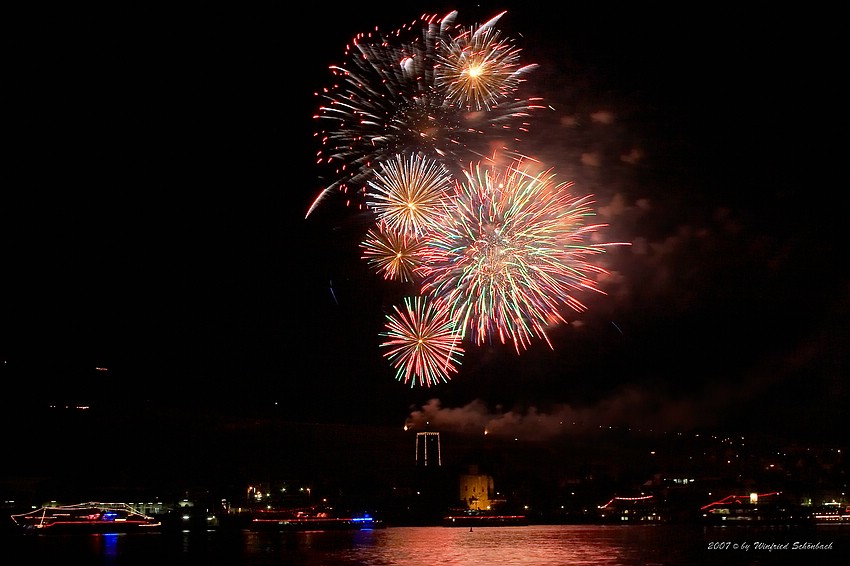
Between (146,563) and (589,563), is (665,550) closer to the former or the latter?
(589,563)

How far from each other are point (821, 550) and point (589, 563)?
1402 centimetres

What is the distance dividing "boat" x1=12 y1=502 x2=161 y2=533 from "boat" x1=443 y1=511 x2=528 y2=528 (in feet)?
103

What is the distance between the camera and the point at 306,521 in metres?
76.2

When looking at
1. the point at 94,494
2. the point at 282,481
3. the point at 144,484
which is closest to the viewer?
the point at 94,494

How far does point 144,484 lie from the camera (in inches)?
2995

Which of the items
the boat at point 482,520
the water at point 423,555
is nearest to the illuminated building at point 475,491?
the boat at point 482,520

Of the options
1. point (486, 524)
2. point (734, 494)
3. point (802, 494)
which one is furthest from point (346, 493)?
point (802, 494)

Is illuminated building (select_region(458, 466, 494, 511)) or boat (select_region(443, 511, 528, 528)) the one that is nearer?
boat (select_region(443, 511, 528, 528))

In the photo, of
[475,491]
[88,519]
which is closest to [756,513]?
[475,491]

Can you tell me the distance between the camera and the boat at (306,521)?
75.0 meters

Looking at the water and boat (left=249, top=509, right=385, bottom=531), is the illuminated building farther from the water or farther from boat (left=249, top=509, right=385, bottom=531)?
the water

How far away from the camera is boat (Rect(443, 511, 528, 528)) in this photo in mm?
86312

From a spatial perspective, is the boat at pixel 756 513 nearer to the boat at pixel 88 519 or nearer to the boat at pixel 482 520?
the boat at pixel 482 520

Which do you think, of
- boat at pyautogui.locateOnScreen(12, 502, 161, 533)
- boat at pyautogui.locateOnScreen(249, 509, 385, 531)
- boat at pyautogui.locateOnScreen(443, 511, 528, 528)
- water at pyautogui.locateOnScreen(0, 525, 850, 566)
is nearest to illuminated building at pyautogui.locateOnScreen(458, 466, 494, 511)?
boat at pyautogui.locateOnScreen(443, 511, 528, 528)
